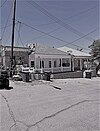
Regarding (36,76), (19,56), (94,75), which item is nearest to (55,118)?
(36,76)

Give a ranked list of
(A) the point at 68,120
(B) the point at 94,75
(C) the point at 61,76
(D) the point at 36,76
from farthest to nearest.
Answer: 1. (B) the point at 94,75
2. (C) the point at 61,76
3. (D) the point at 36,76
4. (A) the point at 68,120

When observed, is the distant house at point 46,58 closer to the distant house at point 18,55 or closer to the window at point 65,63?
the window at point 65,63

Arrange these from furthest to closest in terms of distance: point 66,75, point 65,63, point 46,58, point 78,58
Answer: point 78,58 < point 65,63 < point 46,58 < point 66,75

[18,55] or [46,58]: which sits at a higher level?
[18,55]

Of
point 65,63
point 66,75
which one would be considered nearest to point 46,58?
point 65,63

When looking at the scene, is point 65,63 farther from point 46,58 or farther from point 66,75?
point 66,75

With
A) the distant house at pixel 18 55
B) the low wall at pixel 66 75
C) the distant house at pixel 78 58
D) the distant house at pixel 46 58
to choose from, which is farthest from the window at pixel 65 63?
the low wall at pixel 66 75

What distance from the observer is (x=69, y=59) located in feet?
104

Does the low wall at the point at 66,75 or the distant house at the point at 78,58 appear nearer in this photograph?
the low wall at the point at 66,75

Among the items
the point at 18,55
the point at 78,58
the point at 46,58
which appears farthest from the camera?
the point at 78,58

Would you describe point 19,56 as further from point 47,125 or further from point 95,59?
point 47,125

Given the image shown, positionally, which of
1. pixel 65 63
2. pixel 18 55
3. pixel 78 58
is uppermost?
pixel 18 55

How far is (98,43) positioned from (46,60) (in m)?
9.37

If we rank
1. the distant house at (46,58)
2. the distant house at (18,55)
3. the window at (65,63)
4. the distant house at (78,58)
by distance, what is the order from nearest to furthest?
the distant house at (46,58)
the distant house at (18,55)
the window at (65,63)
the distant house at (78,58)
